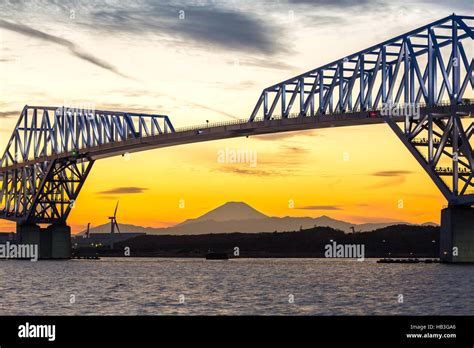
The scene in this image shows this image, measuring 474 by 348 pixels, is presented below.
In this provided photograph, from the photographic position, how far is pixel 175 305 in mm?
53531

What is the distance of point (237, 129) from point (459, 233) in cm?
4252

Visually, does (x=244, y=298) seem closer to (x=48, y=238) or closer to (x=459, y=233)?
(x=459, y=233)

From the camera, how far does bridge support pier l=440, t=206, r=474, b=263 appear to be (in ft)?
348

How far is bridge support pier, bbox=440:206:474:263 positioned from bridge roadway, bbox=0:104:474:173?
11.7 metres

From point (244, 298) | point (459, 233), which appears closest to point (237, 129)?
point (459, 233)

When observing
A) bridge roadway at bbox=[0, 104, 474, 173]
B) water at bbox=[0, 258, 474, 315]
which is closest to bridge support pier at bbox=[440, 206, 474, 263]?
bridge roadway at bbox=[0, 104, 474, 173]

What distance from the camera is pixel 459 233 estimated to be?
348ft

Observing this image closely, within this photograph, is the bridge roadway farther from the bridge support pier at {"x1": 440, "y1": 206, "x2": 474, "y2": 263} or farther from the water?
the water

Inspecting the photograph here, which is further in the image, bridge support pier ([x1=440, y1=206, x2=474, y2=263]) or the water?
bridge support pier ([x1=440, y1=206, x2=474, y2=263])

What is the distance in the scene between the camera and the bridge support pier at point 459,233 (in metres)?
106

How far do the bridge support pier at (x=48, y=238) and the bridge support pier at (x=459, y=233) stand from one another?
8331cm

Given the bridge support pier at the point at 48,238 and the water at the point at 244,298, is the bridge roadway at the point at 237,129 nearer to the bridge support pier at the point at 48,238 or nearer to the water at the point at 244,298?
the bridge support pier at the point at 48,238
